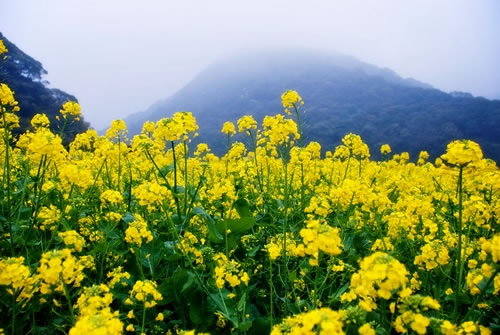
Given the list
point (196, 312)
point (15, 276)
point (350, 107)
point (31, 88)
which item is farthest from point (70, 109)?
point (350, 107)

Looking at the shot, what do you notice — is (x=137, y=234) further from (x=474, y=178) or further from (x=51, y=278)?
(x=474, y=178)

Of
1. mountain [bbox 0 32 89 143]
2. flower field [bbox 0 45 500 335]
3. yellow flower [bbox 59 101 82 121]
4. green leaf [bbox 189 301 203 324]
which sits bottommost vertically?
green leaf [bbox 189 301 203 324]

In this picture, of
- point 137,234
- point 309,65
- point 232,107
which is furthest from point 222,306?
point 309,65

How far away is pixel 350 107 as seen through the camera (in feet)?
275

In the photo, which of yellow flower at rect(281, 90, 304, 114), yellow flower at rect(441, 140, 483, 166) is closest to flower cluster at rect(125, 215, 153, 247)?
yellow flower at rect(441, 140, 483, 166)

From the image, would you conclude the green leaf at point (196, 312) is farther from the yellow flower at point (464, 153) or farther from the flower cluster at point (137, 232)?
the yellow flower at point (464, 153)

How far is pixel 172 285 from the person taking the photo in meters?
2.49

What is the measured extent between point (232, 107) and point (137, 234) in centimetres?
10672

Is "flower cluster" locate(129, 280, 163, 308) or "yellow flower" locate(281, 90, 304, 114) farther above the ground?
"yellow flower" locate(281, 90, 304, 114)

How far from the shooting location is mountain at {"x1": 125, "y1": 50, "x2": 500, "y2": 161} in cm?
5019

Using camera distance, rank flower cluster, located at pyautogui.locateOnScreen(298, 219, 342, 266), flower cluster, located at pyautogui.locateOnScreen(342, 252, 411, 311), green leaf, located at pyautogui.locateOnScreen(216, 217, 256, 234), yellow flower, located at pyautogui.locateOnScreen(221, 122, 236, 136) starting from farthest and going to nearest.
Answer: yellow flower, located at pyautogui.locateOnScreen(221, 122, 236, 136), green leaf, located at pyautogui.locateOnScreen(216, 217, 256, 234), flower cluster, located at pyautogui.locateOnScreen(298, 219, 342, 266), flower cluster, located at pyautogui.locateOnScreen(342, 252, 411, 311)

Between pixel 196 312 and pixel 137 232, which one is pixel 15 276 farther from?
pixel 196 312

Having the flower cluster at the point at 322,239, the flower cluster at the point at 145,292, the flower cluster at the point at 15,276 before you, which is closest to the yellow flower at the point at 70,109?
the flower cluster at the point at 15,276

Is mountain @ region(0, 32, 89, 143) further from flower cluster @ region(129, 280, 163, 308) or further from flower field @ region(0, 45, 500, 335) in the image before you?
flower cluster @ region(129, 280, 163, 308)
